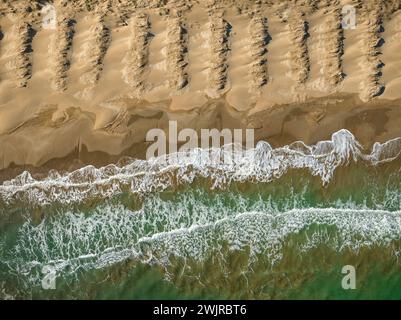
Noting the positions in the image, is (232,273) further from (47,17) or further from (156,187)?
(47,17)

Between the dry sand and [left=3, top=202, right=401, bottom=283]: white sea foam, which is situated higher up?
the dry sand

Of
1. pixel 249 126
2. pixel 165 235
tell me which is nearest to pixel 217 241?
pixel 165 235

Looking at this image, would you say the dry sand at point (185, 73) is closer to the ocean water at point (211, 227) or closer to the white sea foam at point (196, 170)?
the white sea foam at point (196, 170)

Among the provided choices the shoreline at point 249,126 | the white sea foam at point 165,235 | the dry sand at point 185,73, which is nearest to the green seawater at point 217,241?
the white sea foam at point 165,235

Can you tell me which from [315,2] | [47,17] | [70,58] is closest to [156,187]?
[70,58]

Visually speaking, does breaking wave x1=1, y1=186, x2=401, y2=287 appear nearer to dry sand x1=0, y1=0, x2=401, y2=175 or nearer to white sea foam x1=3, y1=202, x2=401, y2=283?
white sea foam x1=3, y1=202, x2=401, y2=283

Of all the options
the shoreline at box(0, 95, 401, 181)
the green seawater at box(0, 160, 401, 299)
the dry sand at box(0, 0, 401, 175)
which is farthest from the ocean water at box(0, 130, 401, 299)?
the dry sand at box(0, 0, 401, 175)
